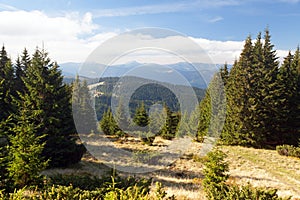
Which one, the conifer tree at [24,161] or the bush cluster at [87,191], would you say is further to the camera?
the conifer tree at [24,161]

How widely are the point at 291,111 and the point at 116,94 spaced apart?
27.5 meters

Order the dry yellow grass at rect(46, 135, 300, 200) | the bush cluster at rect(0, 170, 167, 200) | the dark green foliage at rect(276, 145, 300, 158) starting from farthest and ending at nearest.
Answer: the dark green foliage at rect(276, 145, 300, 158), the dry yellow grass at rect(46, 135, 300, 200), the bush cluster at rect(0, 170, 167, 200)

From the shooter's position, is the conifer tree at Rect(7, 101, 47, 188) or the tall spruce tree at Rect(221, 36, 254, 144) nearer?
the conifer tree at Rect(7, 101, 47, 188)

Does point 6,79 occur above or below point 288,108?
above

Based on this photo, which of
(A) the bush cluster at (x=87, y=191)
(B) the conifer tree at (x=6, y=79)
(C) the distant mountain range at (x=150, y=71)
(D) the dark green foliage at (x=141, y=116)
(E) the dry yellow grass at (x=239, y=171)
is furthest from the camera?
(B) the conifer tree at (x=6, y=79)

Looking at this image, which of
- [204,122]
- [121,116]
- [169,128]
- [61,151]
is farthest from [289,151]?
[61,151]

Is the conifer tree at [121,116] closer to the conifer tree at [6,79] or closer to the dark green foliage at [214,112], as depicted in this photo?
the dark green foliage at [214,112]

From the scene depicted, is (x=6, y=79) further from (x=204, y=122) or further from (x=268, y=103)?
(x=268, y=103)

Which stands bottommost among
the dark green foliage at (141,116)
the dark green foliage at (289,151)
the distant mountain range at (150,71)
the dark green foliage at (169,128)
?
the dark green foliage at (289,151)

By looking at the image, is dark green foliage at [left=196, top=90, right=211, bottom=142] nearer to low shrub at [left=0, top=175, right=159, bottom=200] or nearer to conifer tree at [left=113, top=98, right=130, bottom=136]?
conifer tree at [left=113, top=98, right=130, bottom=136]

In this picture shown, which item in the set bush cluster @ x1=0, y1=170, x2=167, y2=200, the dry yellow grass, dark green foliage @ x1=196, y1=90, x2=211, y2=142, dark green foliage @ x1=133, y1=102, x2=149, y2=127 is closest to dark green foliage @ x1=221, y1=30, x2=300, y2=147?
dark green foliage @ x1=196, y1=90, x2=211, y2=142

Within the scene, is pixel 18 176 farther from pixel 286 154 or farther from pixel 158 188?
pixel 286 154

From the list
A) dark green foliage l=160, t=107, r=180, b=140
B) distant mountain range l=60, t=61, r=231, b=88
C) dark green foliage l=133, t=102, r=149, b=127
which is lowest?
dark green foliage l=160, t=107, r=180, b=140

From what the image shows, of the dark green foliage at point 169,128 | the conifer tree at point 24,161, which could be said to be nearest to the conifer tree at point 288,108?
the dark green foliage at point 169,128
